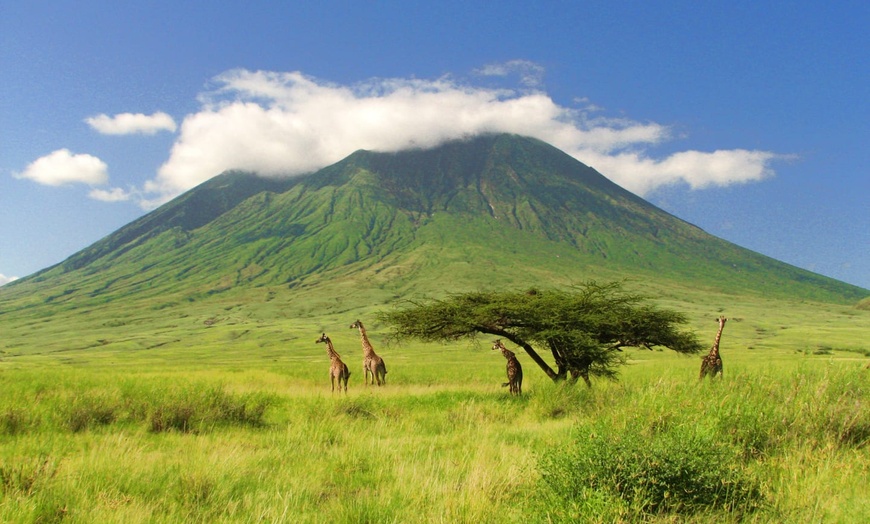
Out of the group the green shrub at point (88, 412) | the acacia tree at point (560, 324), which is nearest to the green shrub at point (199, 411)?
the green shrub at point (88, 412)

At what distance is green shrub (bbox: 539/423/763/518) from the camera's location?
5418 millimetres

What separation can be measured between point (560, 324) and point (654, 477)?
12.4 meters

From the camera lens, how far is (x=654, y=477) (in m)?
5.52

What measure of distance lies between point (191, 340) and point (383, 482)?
394 feet

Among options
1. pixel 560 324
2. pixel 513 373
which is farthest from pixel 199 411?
pixel 560 324

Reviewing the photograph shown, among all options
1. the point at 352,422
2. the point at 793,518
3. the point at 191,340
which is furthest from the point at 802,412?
the point at 191,340

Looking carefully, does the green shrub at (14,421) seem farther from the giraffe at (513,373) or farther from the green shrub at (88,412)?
the giraffe at (513,373)

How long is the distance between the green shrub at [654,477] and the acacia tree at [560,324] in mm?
10709

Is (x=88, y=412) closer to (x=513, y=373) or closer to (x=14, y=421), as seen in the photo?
(x=14, y=421)

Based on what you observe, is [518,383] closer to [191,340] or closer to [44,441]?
[44,441]

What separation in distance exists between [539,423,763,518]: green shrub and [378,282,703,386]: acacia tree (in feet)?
35.1

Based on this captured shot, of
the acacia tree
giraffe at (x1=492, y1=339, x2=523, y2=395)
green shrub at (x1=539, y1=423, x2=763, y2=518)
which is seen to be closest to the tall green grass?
green shrub at (x1=539, y1=423, x2=763, y2=518)

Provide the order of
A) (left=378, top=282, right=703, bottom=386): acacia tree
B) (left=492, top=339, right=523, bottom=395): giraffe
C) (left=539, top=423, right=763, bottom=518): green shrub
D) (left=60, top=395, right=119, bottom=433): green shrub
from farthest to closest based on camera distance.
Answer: (left=378, top=282, right=703, bottom=386): acacia tree → (left=492, top=339, right=523, bottom=395): giraffe → (left=60, top=395, right=119, bottom=433): green shrub → (left=539, top=423, right=763, bottom=518): green shrub

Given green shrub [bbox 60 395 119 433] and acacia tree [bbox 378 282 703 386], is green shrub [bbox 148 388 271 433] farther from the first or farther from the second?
acacia tree [bbox 378 282 703 386]
